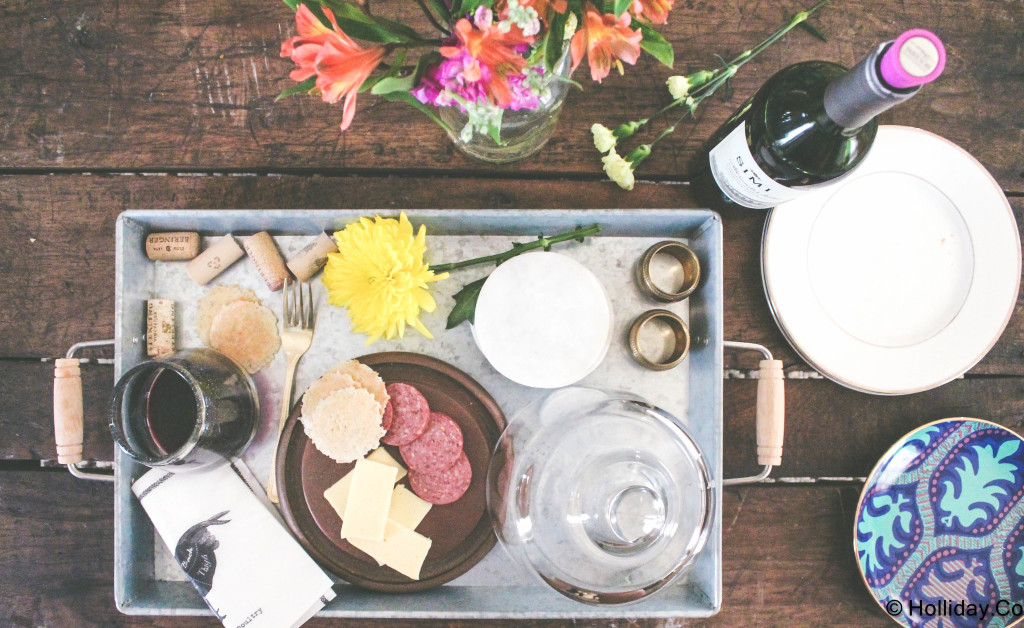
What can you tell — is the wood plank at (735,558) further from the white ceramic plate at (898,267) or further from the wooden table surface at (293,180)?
the white ceramic plate at (898,267)

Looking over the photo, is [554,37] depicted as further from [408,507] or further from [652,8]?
[408,507]

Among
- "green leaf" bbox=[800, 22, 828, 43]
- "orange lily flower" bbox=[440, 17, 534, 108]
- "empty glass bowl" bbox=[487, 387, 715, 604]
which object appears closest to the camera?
"orange lily flower" bbox=[440, 17, 534, 108]

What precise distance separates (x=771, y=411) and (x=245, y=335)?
0.54 metres

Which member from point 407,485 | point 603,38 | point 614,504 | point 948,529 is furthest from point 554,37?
point 948,529

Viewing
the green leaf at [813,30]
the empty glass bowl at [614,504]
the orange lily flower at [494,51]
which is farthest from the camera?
the green leaf at [813,30]

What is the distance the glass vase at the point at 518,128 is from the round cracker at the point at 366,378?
0.81ft

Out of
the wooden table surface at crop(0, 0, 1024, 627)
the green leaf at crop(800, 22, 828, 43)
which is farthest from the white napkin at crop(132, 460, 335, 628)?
the green leaf at crop(800, 22, 828, 43)

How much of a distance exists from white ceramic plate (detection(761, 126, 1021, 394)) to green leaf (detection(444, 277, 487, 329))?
0.31 meters

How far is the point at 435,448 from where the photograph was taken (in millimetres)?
629

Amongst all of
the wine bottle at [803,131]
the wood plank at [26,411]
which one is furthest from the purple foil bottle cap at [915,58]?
the wood plank at [26,411]

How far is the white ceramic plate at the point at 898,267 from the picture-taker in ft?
2.19

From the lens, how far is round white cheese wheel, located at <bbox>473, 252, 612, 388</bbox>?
605mm

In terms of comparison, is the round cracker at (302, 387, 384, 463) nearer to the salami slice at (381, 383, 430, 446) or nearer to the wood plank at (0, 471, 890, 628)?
the salami slice at (381, 383, 430, 446)

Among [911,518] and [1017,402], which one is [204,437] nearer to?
[911,518]
